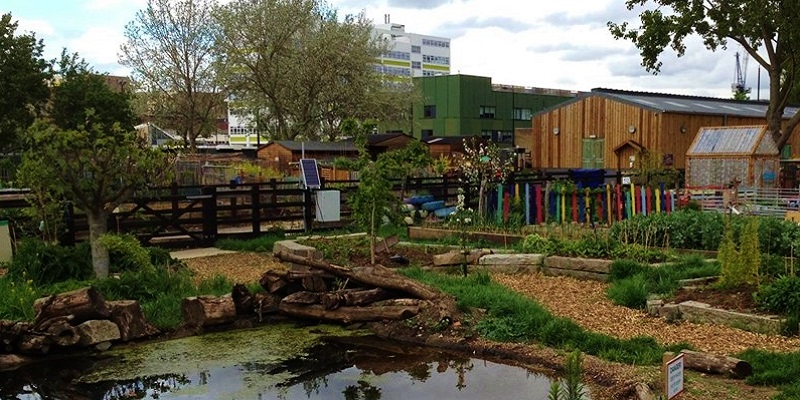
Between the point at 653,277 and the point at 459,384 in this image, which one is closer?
the point at 459,384

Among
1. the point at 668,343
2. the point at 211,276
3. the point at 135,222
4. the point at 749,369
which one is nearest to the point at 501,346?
the point at 668,343

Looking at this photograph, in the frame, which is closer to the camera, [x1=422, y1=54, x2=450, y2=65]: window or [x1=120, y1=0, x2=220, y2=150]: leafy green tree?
[x1=120, y1=0, x2=220, y2=150]: leafy green tree

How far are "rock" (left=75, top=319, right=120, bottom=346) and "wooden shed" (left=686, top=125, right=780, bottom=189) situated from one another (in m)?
19.9

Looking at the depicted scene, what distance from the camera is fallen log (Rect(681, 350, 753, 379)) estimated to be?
6.47 metres

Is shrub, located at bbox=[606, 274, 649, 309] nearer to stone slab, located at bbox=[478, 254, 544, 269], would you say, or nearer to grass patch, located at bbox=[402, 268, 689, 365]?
grass patch, located at bbox=[402, 268, 689, 365]

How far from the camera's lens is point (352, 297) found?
379 inches

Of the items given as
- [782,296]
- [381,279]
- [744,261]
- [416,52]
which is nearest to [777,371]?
[782,296]

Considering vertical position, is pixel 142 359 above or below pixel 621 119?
below

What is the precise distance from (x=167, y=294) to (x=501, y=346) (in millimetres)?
4743

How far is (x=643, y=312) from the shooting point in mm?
9062

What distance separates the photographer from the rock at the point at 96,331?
8.40 m

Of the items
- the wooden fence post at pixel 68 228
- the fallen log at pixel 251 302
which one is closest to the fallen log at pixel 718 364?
the fallen log at pixel 251 302

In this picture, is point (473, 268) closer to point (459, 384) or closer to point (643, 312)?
point (643, 312)

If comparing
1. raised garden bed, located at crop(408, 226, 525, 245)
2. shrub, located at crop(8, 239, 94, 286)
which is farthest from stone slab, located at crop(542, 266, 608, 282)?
shrub, located at crop(8, 239, 94, 286)
